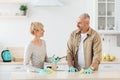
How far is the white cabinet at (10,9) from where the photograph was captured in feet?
18.5

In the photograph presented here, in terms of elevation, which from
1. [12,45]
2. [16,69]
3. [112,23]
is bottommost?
[16,69]

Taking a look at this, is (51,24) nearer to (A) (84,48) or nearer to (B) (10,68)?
(B) (10,68)

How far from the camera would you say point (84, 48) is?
3.75 meters

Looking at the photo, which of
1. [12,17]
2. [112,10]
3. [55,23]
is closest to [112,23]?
[112,10]

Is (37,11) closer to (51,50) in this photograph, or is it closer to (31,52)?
(51,50)

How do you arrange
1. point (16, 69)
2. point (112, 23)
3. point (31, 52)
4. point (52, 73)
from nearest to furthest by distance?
point (52, 73), point (31, 52), point (16, 69), point (112, 23)

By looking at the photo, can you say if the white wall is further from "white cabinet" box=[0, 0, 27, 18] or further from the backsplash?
the backsplash

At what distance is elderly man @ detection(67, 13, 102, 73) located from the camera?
369 cm

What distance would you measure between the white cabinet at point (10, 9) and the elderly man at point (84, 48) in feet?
6.91

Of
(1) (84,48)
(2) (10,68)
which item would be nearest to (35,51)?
(1) (84,48)

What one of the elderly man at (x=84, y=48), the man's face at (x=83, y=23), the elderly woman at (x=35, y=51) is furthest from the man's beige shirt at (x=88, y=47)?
the elderly woman at (x=35, y=51)

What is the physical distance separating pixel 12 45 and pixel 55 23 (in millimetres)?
923

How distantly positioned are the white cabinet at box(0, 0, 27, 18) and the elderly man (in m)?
2.11

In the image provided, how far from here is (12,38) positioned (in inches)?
229
